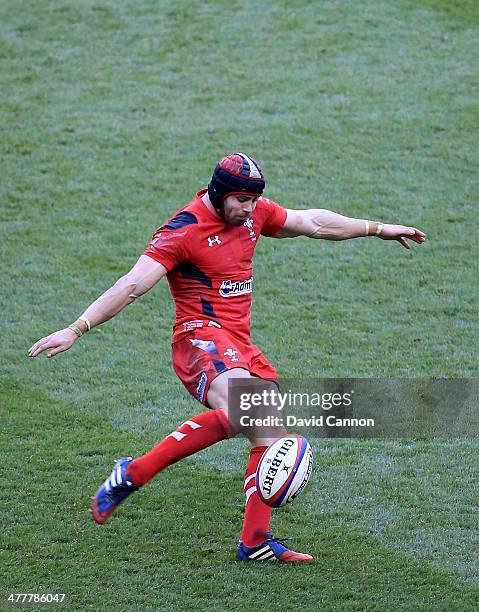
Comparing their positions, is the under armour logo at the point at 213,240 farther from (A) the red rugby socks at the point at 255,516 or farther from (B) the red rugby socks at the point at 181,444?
(A) the red rugby socks at the point at 255,516

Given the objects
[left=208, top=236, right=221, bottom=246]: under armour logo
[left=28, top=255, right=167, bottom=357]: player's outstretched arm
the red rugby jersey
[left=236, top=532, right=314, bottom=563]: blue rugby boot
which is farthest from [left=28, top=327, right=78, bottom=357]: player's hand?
[left=236, top=532, right=314, bottom=563]: blue rugby boot

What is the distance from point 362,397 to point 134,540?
251cm

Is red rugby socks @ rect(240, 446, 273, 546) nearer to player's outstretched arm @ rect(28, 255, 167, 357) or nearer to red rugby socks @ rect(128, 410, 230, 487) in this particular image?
red rugby socks @ rect(128, 410, 230, 487)

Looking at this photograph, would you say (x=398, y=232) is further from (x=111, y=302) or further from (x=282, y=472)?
(x=111, y=302)

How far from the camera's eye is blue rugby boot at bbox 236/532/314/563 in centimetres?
581

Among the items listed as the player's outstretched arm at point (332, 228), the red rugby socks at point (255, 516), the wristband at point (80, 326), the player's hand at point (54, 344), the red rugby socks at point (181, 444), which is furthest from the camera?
the player's outstretched arm at point (332, 228)

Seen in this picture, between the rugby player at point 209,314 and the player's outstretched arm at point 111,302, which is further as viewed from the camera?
the rugby player at point 209,314

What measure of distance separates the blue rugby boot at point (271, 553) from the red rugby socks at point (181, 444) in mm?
667

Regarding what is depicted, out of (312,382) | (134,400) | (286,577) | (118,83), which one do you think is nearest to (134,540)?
(286,577)

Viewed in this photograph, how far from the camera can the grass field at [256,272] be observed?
5.87m

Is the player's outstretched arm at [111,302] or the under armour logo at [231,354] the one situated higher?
the player's outstretched arm at [111,302]

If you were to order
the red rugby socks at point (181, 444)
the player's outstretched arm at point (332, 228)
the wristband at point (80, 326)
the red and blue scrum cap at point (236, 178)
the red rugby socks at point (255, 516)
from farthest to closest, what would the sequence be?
1. the player's outstretched arm at point (332, 228)
2. the red rugby socks at point (255, 516)
3. the red and blue scrum cap at point (236, 178)
4. the red rugby socks at point (181, 444)
5. the wristband at point (80, 326)

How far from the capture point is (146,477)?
558 cm

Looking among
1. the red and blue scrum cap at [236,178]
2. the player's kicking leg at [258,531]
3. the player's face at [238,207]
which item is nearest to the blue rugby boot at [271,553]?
the player's kicking leg at [258,531]
